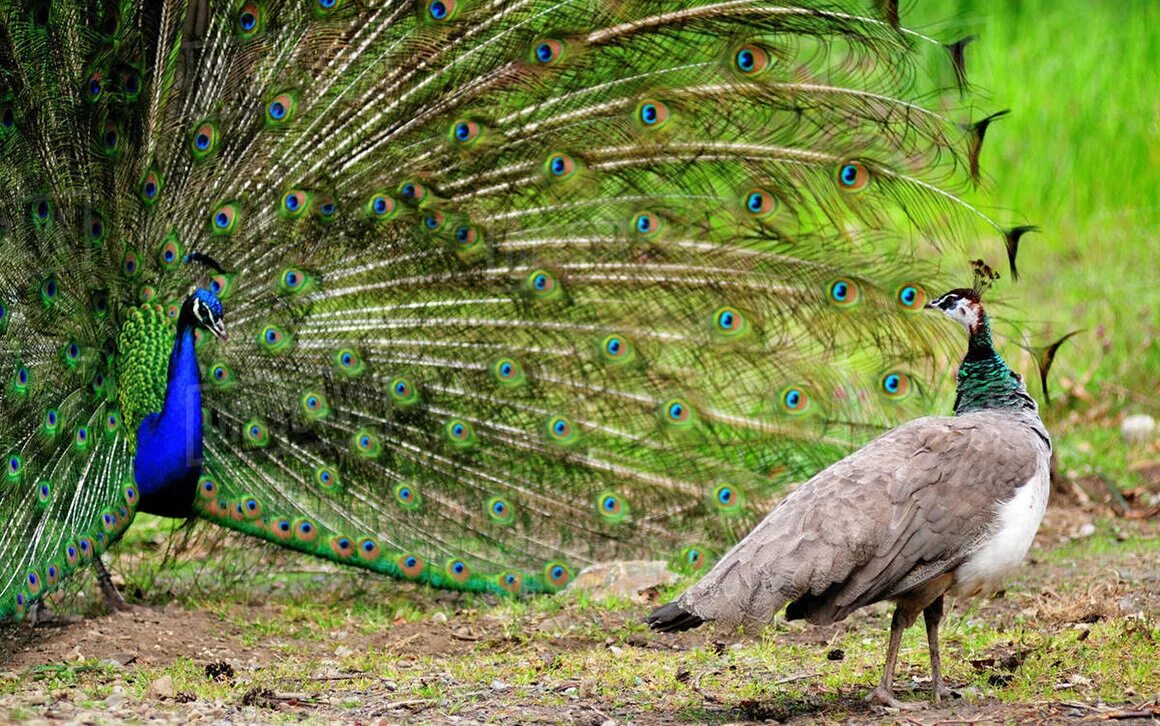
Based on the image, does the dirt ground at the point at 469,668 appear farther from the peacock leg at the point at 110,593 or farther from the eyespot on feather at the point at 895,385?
the eyespot on feather at the point at 895,385

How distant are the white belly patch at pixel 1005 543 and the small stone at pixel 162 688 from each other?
2379 mm

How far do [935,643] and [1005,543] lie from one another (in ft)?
1.48

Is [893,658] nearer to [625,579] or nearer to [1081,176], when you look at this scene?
[625,579]

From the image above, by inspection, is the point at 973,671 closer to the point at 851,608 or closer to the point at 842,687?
the point at 842,687

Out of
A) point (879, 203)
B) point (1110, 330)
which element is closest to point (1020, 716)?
point (879, 203)

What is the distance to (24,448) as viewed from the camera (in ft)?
16.2

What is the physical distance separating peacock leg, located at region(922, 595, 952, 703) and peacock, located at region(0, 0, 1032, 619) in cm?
159

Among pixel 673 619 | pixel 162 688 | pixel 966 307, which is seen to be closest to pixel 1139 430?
pixel 966 307

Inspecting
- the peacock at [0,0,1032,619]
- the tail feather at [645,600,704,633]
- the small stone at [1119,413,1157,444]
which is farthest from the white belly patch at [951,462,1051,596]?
the small stone at [1119,413,1157,444]

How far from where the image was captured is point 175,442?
527 centimetres

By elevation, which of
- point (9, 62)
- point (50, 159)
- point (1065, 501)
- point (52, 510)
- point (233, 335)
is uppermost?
point (9, 62)

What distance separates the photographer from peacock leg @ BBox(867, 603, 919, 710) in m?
3.96

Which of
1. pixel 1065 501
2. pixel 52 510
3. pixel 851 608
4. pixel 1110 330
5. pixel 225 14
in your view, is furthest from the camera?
pixel 1110 330

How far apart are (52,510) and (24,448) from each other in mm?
240
